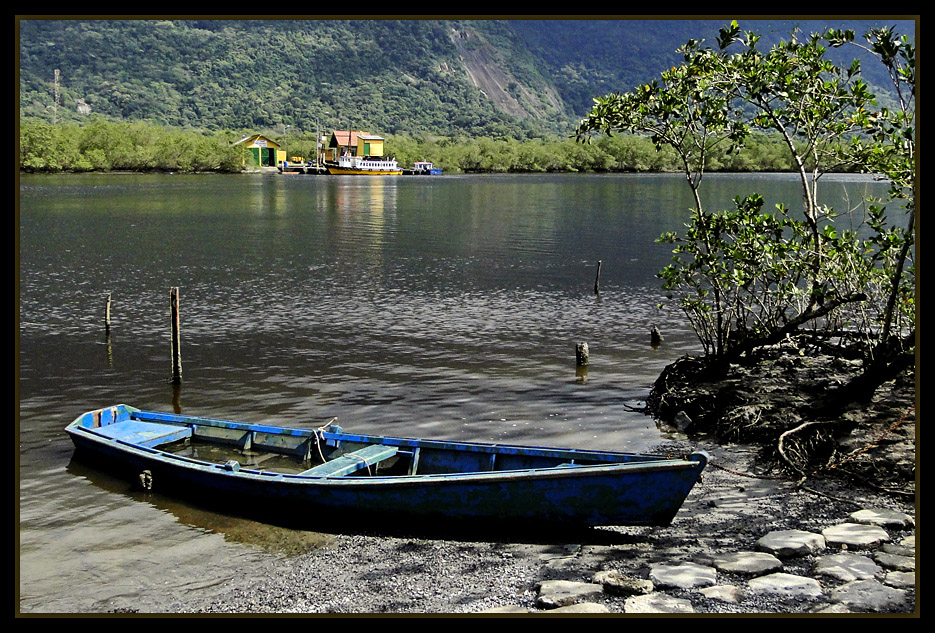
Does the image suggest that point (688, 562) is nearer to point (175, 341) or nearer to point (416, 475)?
point (416, 475)

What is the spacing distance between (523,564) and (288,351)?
17.3 metres

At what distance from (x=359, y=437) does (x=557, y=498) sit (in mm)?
5129

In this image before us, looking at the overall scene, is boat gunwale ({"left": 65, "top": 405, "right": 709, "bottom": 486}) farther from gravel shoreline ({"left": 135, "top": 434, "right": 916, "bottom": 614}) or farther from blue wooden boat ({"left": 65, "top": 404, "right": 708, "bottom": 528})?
gravel shoreline ({"left": 135, "top": 434, "right": 916, "bottom": 614})

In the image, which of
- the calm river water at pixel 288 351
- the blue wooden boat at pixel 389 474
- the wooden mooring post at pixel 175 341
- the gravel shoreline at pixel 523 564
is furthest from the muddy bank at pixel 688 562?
the wooden mooring post at pixel 175 341

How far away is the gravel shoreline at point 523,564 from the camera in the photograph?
11117 mm

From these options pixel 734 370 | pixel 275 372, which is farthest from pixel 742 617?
pixel 275 372

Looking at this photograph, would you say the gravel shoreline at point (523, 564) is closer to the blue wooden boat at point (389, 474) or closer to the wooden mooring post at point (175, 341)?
the blue wooden boat at point (389, 474)

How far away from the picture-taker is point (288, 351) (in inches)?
1109

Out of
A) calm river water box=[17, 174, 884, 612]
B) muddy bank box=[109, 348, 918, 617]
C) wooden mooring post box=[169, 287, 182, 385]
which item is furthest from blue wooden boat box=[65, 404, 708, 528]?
wooden mooring post box=[169, 287, 182, 385]

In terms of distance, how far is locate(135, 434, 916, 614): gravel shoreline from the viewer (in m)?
11.1

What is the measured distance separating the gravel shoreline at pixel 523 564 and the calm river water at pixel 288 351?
2.95 ft

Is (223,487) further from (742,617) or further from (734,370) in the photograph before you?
(734,370)

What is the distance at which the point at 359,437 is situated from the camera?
16.8m

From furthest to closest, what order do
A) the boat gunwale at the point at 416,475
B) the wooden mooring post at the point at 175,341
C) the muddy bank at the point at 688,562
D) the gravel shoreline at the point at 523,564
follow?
the wooden mooring post at the point at 175,341 < the boat gunwale at the point at 416,475 < the gravel shoreline at the point at 523,564 < the muddy bank at the point at 688,562
